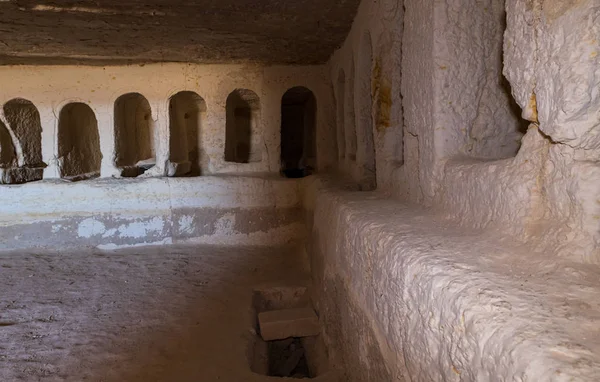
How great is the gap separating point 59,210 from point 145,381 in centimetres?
446

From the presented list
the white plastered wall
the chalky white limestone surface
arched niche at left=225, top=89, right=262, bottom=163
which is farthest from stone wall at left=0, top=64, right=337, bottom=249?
the chalky white limestone surface

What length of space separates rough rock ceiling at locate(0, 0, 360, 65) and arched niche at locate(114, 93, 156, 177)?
4.30 feet

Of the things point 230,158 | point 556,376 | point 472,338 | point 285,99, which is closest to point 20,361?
point 472,338

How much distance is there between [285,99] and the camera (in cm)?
→ 1005

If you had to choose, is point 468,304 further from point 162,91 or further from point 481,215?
point 162,91

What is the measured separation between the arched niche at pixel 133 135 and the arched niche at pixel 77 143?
0.62 meters

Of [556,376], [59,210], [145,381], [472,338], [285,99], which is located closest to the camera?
[556,376]

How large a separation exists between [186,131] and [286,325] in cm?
626

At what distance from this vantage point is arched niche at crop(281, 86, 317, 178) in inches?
394

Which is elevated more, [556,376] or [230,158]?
[230,158]

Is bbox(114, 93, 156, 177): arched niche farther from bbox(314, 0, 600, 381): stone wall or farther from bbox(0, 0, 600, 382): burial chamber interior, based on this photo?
bbox(314, 0, 600, 381): stone wall

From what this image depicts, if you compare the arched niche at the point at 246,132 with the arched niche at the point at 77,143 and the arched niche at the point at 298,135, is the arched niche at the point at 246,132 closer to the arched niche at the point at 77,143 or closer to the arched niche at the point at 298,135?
the arched niche at the point at 298,135

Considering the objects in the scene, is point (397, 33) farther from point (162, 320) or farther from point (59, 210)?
point (59, 210)

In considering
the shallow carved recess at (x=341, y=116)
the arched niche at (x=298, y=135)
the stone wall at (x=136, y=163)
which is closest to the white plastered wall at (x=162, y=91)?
the stone wall at (x=136, y=163)
